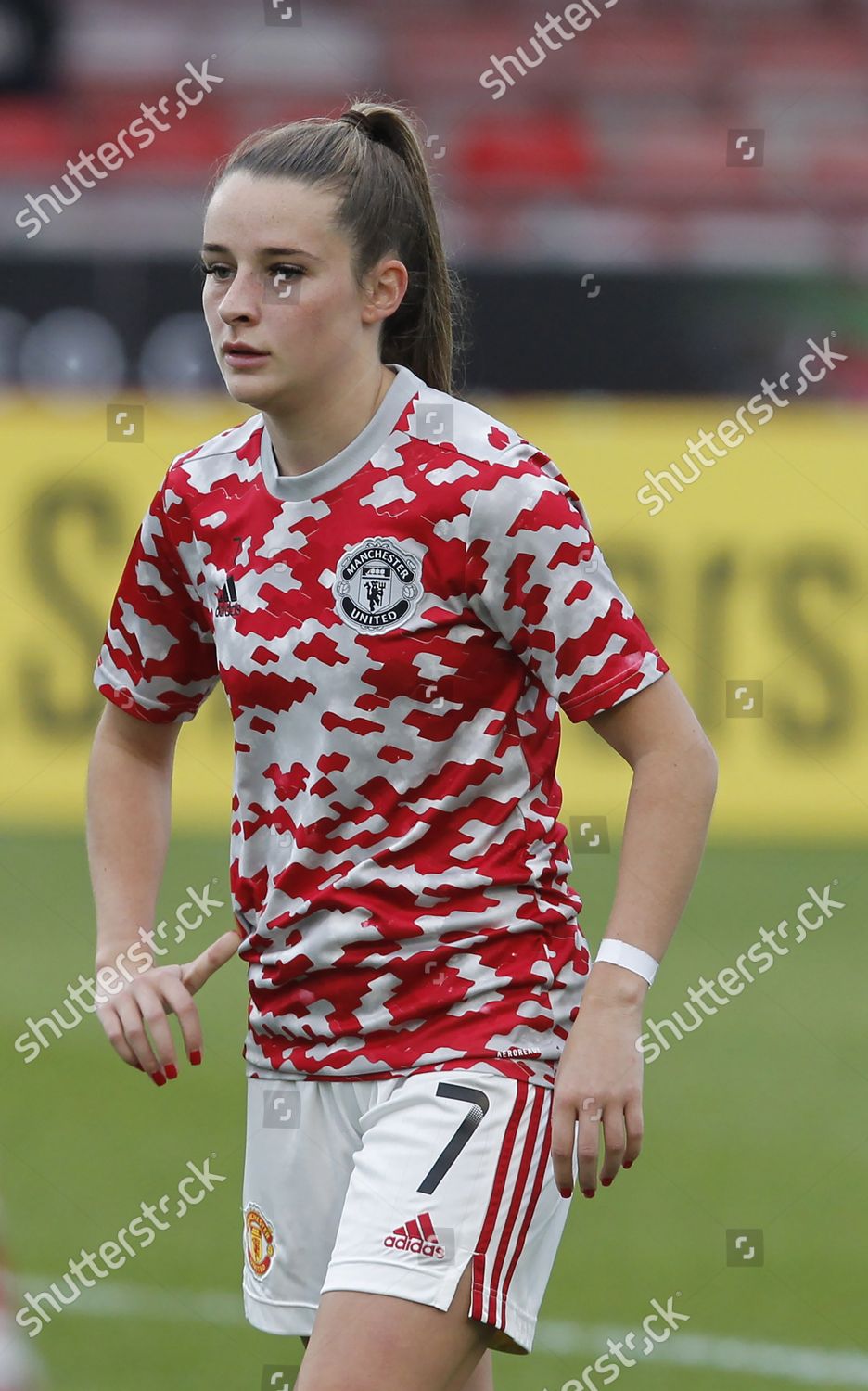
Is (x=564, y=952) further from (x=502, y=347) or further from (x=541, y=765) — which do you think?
(x=502, y=347)

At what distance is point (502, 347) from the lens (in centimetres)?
1258

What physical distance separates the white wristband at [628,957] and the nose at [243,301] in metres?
0.81

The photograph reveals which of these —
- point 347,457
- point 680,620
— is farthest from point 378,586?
point 680,620

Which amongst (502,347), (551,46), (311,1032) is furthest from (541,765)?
(551,46)

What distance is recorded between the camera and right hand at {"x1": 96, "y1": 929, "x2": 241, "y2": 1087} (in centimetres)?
246

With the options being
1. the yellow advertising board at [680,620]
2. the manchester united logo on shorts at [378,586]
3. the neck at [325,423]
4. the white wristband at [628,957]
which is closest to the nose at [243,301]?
the neck at [325,423]

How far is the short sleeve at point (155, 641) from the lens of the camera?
2.71 m

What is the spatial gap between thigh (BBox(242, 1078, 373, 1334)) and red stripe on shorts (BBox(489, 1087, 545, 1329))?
0.19 meters

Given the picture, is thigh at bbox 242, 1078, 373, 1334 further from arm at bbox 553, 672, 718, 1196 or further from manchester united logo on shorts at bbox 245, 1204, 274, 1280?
arm at bbox 553, 672, 718, 1196

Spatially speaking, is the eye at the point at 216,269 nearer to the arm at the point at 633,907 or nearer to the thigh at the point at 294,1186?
the arm at the point at 633,907

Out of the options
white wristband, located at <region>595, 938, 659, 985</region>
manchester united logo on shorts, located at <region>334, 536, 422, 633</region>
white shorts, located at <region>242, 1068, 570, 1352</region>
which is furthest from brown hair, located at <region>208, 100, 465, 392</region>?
white shorts, located at <region>242, 1068, 570, 1352</region>

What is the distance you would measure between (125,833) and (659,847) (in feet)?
2.61

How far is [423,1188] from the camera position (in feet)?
7.65

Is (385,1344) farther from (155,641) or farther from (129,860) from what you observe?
(155,641)
